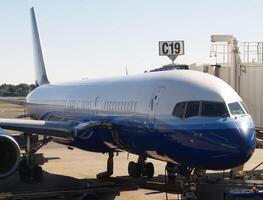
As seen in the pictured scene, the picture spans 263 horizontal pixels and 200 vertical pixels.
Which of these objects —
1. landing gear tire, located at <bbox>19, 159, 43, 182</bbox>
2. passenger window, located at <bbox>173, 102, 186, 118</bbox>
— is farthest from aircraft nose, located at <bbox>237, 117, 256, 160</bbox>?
landing gear tire, located at <bbox>19, 159, 43, 182</bbox>

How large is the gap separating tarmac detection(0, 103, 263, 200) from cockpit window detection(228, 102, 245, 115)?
3814 millimetres

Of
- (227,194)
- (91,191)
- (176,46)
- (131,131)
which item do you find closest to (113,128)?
(131,131)

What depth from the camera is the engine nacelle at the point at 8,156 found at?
1482 cm

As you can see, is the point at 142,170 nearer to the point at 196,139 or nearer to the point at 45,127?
the point at 45,127

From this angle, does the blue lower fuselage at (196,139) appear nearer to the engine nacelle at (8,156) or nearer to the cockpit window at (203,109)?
the cockpit window at (203,109)

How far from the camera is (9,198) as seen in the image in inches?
504

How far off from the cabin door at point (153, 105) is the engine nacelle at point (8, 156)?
4278 millimetres

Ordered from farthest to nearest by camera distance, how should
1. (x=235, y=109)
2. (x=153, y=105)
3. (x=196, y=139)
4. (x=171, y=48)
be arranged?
1. (x=171, y=48)
2. (x=153, y=105)
3. (x=235, y=109)
4. (x=196, y=139)

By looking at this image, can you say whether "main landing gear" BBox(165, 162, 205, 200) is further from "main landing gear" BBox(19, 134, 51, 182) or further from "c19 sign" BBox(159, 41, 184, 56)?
"c19 sign" BBox(159, 41, 184, 56)

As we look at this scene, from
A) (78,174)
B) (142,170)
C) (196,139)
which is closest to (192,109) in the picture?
(196,139)

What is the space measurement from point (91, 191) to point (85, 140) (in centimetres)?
319

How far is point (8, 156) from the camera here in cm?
1520

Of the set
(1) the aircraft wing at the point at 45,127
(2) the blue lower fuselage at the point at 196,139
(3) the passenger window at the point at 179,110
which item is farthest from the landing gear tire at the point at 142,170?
(3) the passenger window at the point at 179,110

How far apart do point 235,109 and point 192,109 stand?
97cm
